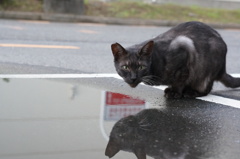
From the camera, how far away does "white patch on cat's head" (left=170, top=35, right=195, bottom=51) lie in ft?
13.4

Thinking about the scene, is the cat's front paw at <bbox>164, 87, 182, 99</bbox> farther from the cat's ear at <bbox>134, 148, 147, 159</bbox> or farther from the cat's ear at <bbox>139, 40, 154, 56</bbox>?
the cat's ear at <bbox>134, 148, 147, 159</bbox>

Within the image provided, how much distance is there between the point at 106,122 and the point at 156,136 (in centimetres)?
49

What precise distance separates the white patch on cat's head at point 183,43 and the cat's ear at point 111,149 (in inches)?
57.9

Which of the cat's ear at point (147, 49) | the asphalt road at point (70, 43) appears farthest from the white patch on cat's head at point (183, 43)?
the asphalt road at point (70, 43)

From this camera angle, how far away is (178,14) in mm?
12594

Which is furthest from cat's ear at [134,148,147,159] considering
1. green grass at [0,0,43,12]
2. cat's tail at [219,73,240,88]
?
green grass at [0,0,43,12]

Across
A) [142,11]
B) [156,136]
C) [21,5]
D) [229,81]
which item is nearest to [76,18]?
[21,5]

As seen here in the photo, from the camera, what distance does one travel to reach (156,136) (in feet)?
10.1

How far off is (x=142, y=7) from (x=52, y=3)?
2.83 metres

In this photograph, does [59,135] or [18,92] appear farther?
[18,92]

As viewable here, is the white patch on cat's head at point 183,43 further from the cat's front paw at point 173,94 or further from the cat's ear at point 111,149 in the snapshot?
the cat's ear at point 111,149

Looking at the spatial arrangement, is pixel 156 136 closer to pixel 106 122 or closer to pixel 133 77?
pixel 106 122

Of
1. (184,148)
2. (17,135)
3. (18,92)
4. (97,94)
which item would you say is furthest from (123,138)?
(18,92)

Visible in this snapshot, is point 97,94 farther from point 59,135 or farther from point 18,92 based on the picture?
point 59,135
